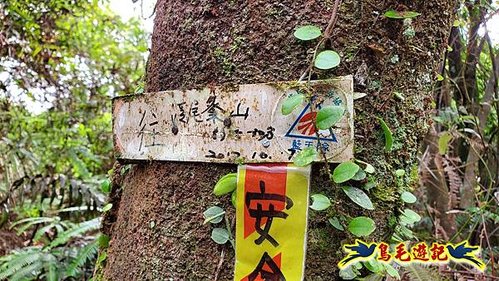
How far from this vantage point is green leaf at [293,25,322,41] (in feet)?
2.31

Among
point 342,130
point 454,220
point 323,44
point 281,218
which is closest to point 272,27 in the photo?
point 323,44

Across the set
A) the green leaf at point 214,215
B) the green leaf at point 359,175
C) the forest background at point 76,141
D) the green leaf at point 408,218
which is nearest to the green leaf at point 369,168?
the green leaf at point 359,175

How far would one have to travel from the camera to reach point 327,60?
684 millimetres

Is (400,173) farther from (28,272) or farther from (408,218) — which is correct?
(28,272)

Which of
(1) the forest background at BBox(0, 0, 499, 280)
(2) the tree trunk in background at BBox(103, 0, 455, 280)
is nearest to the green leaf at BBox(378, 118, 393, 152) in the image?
(2) the tree trunk in background at BBox(103, 0, 455, 280)

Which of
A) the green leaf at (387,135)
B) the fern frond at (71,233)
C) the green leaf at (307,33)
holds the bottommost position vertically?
the fern frond at (71,233)

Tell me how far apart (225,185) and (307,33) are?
0.27 m

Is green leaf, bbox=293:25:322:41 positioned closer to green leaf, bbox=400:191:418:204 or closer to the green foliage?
green leaf, bbox=400:191:418:204

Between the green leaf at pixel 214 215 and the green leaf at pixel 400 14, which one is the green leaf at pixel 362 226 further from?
the green leaf at pixel 400 14

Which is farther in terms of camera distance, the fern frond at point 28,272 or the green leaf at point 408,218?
the fern frond at point 28,272

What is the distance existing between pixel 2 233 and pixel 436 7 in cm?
224

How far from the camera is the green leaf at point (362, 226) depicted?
0.68 metres

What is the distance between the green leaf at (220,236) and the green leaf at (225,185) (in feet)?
0.19

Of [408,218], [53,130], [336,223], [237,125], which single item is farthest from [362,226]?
[53,130]
